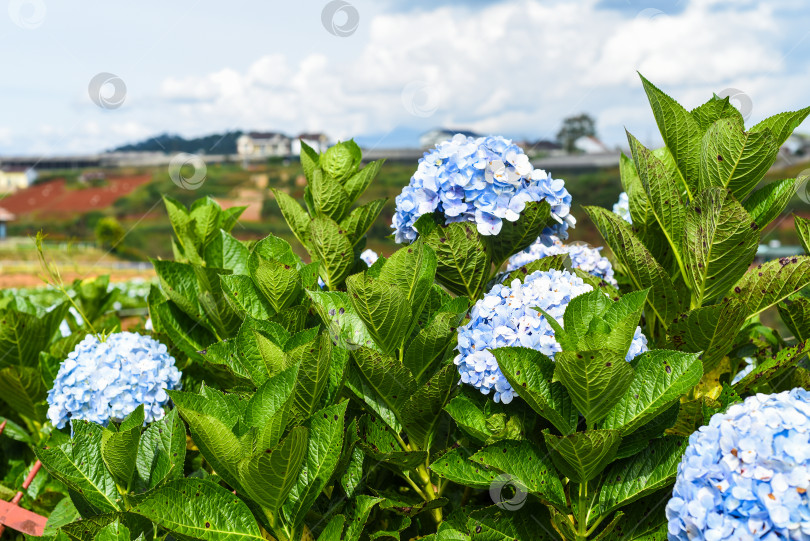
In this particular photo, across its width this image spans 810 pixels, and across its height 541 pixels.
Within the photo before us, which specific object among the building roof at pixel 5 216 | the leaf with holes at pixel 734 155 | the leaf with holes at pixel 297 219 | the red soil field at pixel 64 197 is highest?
the leaf with holes at pixel 734 155

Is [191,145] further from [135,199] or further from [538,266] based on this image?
[538,266]

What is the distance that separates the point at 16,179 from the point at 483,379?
3524 inches

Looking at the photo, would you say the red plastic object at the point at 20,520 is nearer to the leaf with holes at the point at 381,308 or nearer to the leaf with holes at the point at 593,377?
the leaf with holes at the point at 381,308

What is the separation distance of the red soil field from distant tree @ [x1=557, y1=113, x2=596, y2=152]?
46.6m

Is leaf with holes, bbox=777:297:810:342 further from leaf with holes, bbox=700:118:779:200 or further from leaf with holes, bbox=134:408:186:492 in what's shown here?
leaf with holes, bbox=134:408:186:492

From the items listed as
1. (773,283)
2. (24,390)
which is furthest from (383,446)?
(24,390)

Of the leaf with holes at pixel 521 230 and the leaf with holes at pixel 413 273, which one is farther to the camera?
the leaf with holes at pixel 521 230

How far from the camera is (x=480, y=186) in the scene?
1.68 m

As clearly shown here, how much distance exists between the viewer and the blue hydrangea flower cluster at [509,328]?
138 cm

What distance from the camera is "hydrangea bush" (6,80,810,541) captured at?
122cm

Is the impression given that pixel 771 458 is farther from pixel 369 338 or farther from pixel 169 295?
pixel 169 295

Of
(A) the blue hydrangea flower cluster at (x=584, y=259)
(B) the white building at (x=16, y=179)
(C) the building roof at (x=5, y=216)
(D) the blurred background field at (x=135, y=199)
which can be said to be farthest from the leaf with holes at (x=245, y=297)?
(B) the white building at (x=16, y=179)

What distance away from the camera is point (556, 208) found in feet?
5.82

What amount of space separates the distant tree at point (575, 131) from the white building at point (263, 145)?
1235 inches
